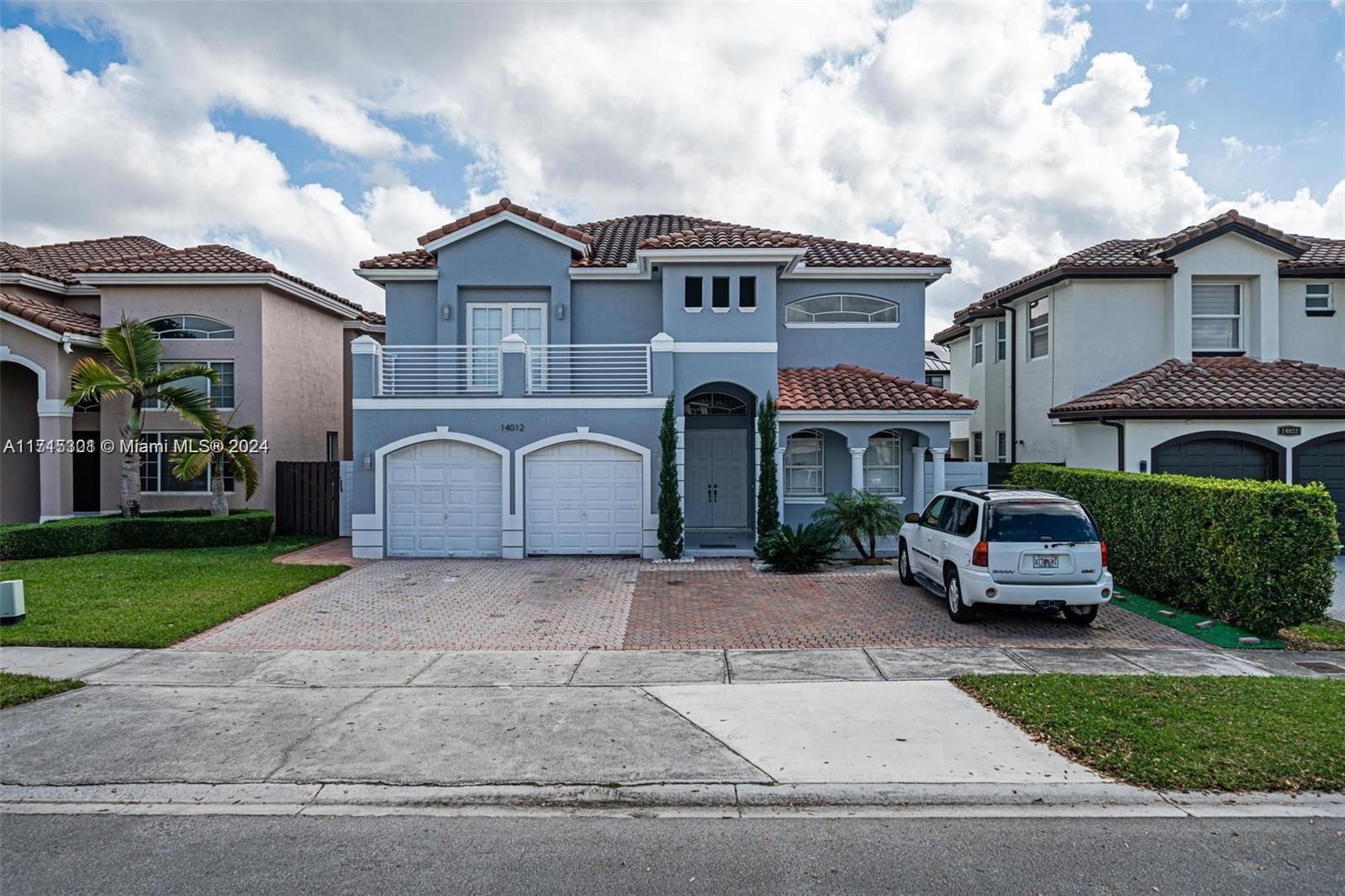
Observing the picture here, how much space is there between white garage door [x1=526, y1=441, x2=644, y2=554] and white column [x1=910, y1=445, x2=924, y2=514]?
6.25m

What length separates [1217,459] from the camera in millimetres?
15961

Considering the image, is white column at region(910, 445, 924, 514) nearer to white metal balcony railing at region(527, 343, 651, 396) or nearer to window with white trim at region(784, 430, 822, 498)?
window with white trim at region(784, 430, 822, 498)

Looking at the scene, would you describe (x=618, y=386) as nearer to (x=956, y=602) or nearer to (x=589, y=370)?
(x=589, y=370)

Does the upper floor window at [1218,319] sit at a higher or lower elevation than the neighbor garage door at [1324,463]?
higher

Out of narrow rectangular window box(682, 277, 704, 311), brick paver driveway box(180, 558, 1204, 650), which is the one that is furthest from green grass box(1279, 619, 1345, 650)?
narrow rectangular window box(682, 277, 704, 311)

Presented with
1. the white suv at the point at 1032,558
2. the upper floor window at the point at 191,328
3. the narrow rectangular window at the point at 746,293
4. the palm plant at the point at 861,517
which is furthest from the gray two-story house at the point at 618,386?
the white suv at the point at 1032,558

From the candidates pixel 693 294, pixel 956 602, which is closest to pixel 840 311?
pixel 693 294

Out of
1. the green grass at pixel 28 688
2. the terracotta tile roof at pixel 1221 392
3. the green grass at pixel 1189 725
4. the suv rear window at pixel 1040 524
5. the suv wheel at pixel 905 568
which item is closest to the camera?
the green grass at pixel 1189 725

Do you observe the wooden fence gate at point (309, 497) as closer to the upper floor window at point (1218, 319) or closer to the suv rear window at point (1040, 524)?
the suv rear window at point (1040, 524)

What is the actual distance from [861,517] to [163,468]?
57.3 feet

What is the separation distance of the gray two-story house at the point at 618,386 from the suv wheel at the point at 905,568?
11.2 feet

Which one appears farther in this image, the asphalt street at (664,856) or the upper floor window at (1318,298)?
the upper floor window at (1318,298)

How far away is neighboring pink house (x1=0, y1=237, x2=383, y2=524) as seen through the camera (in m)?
18.6

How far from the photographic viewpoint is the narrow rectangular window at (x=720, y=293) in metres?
16.4
